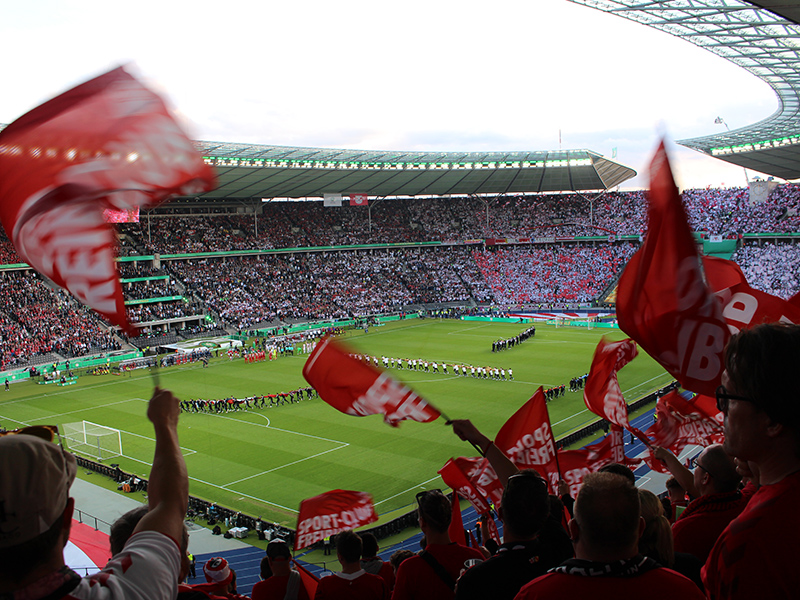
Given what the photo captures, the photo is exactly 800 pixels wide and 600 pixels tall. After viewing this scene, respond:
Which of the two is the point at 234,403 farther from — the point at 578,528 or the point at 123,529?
the point at 578,528

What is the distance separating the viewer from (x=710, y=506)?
3.88 m

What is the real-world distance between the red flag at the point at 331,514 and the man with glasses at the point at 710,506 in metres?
4.97

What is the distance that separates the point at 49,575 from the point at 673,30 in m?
34.6

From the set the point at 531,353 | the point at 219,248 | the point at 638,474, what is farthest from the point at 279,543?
the point at 219,248

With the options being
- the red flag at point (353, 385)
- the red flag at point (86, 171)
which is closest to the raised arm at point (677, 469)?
the red flag at point (353, 385)

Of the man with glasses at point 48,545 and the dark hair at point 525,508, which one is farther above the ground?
the man with glasses at point 48,545

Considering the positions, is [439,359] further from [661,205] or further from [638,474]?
[661,205]

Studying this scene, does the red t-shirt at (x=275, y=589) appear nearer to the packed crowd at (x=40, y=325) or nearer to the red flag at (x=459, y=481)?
the red flag at (x=459, y=481)

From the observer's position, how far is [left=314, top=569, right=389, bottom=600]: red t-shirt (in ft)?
15.9

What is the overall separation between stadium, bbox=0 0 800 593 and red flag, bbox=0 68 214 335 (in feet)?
6.45

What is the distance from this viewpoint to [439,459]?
2159 centimetres

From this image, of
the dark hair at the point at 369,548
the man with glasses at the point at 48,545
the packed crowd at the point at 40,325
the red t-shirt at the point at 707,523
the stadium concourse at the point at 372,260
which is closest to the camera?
the man with glasses at the point at 48,545

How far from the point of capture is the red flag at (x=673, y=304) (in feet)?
13.9

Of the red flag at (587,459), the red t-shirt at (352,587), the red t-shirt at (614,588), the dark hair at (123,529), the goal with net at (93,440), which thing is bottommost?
the goal with net at (93,440)
